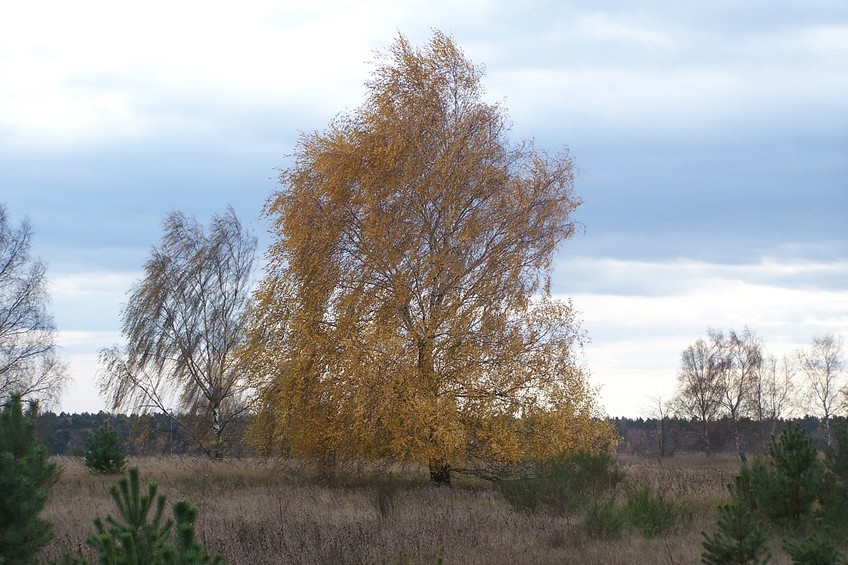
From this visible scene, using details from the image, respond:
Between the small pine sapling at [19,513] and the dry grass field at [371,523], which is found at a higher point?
the small pine sapling at [19,513]

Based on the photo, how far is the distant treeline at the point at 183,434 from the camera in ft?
106

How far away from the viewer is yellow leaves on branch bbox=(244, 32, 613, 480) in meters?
17.8

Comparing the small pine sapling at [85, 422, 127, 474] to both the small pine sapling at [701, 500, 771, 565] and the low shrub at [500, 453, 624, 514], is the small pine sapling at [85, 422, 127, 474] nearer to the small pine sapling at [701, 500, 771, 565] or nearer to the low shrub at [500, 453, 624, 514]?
the low shrub at [500, 453, 624, 514]

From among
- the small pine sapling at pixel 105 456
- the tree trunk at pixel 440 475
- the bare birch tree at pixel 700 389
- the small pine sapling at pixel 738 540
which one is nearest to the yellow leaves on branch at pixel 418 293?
the tree trunk at pixel 440 475

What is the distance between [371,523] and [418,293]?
703 centimetres

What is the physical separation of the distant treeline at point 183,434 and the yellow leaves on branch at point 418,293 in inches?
105

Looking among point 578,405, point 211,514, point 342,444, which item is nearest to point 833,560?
point 211,514

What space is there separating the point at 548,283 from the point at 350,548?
1087cm

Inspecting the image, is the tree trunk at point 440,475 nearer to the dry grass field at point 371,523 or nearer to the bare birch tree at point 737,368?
the dry grass field at point 371,523

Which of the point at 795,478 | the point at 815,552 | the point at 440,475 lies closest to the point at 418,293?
the point at 440,475

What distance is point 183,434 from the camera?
35.1 metres

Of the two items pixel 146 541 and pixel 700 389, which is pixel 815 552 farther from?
pixel 700 389

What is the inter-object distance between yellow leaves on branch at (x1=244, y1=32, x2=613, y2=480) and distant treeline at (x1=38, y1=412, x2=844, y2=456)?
2.67m

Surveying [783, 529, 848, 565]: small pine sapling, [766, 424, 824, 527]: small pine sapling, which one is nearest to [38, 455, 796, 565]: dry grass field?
[766, 424, 824, 527]: small pine sapling
